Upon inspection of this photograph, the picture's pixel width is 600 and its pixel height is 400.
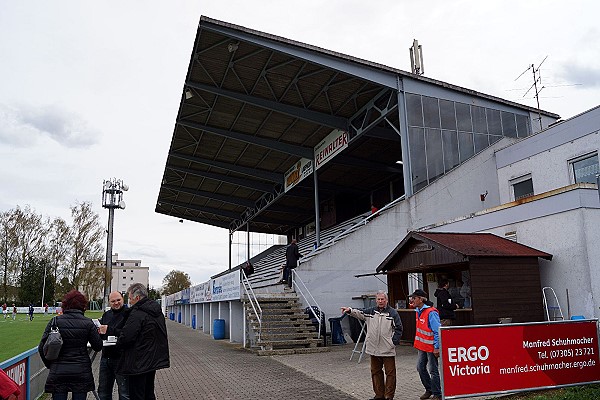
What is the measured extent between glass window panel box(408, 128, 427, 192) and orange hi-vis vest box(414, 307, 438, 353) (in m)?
13.6

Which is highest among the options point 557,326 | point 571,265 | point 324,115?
point 324,115

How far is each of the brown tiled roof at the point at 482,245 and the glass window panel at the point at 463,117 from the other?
9451 millimetres

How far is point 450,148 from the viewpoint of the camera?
22.6 metres

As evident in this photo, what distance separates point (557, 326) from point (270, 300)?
1154cm

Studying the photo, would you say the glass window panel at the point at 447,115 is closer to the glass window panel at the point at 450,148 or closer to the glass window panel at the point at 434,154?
the glass window panel at the point at 450,148

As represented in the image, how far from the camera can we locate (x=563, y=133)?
18312 mm

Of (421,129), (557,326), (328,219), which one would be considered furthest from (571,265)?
(328,219)

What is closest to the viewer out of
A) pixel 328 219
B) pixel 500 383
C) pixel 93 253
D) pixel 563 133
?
pixel 500 383

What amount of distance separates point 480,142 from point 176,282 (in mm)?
84781

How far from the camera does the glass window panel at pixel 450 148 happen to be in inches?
879

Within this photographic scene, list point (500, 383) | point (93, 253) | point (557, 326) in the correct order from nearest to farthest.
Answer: point (500, 383) < point (557, 326) < point (93, 253)

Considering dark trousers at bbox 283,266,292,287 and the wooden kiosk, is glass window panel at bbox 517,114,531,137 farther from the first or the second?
dark trousers at bbox 283,266,292,287

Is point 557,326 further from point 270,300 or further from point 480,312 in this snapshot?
point 270,300

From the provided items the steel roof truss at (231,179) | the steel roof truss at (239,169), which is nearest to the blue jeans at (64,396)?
the steel roof truss at (239,169)
